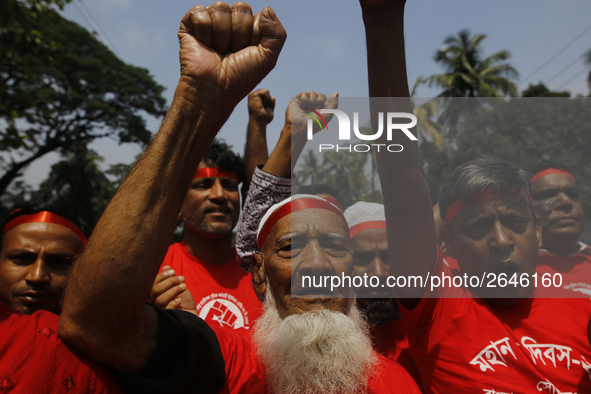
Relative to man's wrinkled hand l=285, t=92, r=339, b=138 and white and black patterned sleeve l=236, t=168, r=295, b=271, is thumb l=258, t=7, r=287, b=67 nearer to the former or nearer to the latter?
man's wrinkled hand l=285, t=92, r=339, b=138

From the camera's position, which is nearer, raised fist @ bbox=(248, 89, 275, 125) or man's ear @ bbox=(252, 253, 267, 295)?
man's ear @ bbox=(252, 253, 267, 295)

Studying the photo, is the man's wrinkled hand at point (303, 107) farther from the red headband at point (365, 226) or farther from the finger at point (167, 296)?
the finger at point (167, 296)

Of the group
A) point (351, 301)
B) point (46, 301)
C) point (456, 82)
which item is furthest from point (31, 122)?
point (456, 82)

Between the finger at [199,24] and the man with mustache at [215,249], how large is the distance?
5.74ft

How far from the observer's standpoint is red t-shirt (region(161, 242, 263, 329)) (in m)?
2.66

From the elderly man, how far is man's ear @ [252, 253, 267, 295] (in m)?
0.69

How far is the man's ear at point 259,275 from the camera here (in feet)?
7.31

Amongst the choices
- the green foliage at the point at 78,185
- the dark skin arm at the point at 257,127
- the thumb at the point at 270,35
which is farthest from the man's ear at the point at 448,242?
the green foliage at the point at 78,185

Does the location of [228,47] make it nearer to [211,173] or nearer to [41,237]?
[41,237]

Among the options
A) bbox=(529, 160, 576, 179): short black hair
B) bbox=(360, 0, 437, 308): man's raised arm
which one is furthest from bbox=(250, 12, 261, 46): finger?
bbox=(529, 160, 576, 179): short black hair

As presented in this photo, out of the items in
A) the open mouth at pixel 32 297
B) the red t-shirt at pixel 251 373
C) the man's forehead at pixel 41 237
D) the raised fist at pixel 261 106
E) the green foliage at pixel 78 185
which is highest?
the green foliage at pixel 78 185

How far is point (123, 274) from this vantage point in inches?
46.0

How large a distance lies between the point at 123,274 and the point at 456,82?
2621cm

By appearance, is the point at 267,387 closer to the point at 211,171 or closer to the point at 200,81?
the point at 200,81
